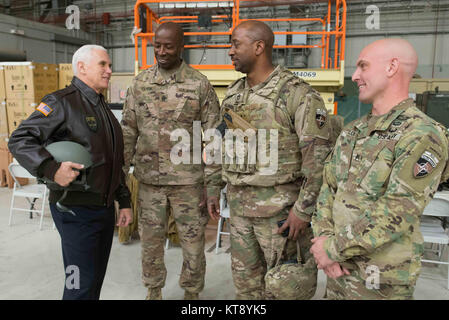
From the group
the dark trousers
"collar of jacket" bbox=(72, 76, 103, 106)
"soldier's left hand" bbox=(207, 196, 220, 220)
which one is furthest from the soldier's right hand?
"soldier's left hand" bbox=(207, 196, 220, 220)

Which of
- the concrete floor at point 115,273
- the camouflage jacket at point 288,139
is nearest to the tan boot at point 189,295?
the concrete floor at point 115,273

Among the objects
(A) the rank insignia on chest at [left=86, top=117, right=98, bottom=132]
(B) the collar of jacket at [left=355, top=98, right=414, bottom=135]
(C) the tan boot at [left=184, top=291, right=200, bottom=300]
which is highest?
(B) the collar of jacket at [left=355, top=98, right=414, bottom=135]

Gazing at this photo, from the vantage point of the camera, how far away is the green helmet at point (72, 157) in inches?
62.7

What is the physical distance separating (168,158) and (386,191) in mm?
1531

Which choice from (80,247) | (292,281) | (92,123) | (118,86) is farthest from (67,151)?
(118,86)

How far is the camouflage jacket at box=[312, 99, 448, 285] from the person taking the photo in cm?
115

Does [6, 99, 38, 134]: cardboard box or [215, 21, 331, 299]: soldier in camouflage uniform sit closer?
[215, 21, 331, 299]: soldier in camouflage uniform

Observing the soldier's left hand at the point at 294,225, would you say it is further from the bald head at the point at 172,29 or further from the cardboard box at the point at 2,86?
the cardboard box at the point at 2,86

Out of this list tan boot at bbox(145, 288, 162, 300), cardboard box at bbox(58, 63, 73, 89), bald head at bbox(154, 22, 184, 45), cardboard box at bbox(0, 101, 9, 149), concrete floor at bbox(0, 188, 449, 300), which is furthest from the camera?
cardboard box at bbox(58, 63, 73, 89)

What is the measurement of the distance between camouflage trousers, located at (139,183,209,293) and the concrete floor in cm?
32

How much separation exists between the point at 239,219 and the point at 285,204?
29cm

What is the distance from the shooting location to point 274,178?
1.84 m

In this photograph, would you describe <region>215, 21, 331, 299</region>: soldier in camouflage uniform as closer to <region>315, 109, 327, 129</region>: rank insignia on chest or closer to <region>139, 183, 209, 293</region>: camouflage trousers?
<region>315, 109, 327, 129</region>: rank insignia on chest

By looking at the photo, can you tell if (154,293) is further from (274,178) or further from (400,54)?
(400,54)
